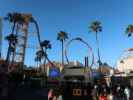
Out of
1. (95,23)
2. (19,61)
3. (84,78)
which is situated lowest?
(84,78)

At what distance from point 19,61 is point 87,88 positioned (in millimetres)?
69154

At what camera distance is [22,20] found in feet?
299

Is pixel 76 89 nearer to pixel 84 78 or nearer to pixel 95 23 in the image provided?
pixel 84 78

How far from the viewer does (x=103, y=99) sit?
24.1 metres

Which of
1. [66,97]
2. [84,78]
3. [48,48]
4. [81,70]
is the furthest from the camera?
[48,48]

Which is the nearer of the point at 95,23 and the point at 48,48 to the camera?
the point at 95,23

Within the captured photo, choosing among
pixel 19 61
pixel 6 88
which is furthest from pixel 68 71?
pixel 19 61

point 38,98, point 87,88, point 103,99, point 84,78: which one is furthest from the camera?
point 84,78

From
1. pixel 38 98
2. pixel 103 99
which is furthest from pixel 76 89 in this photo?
pixel 38 98

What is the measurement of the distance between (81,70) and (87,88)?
20.4m

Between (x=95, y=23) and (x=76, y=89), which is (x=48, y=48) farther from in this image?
(x=76, y=89)

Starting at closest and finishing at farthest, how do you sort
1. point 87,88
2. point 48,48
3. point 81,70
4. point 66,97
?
point 66,97 → point 87,88 → point 81,70 → point 48,48

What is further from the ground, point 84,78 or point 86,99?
point 84,78

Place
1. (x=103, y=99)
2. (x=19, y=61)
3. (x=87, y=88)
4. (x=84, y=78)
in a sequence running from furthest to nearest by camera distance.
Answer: (x=19, y=61) → (x=84, y=78) → (x=103, y=99) → (x=87, y=88)
